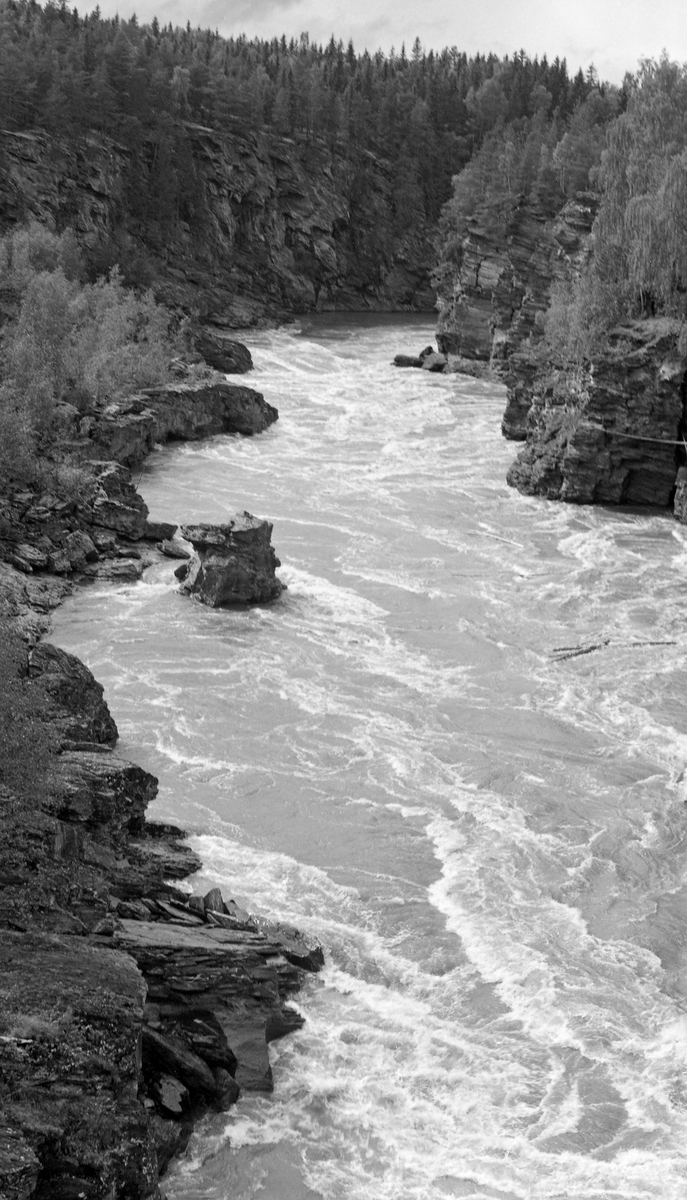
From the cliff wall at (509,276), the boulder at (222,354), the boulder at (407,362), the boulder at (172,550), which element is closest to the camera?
the boulder at (172,550)

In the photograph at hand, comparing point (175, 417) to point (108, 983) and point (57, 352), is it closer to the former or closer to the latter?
point (57, 352)

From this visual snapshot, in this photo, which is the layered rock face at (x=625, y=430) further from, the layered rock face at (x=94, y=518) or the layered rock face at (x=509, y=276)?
the layered rock face at (x=509, y=276)

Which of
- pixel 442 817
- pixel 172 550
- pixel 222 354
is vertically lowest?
pixel 442 817

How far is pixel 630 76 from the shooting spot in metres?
83.4

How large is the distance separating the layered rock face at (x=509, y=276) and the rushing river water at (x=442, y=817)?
27344 mm

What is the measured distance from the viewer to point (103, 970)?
1373 cm

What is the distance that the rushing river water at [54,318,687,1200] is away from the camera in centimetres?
1472

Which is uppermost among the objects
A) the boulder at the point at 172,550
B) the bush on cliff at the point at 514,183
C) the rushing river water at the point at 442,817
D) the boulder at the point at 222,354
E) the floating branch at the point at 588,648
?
the bush on cliff at the point at 514,183

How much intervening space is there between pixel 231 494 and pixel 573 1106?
102 ft

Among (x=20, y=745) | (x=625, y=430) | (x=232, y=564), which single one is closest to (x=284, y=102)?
(x=625, y=430)

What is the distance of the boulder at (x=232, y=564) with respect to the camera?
31.8 m

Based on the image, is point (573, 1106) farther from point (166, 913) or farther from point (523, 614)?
point (523, 614)

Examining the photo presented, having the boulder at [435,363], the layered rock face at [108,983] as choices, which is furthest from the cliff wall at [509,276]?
A: the layered rock face at [108,983]

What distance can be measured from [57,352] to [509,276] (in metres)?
36.6
